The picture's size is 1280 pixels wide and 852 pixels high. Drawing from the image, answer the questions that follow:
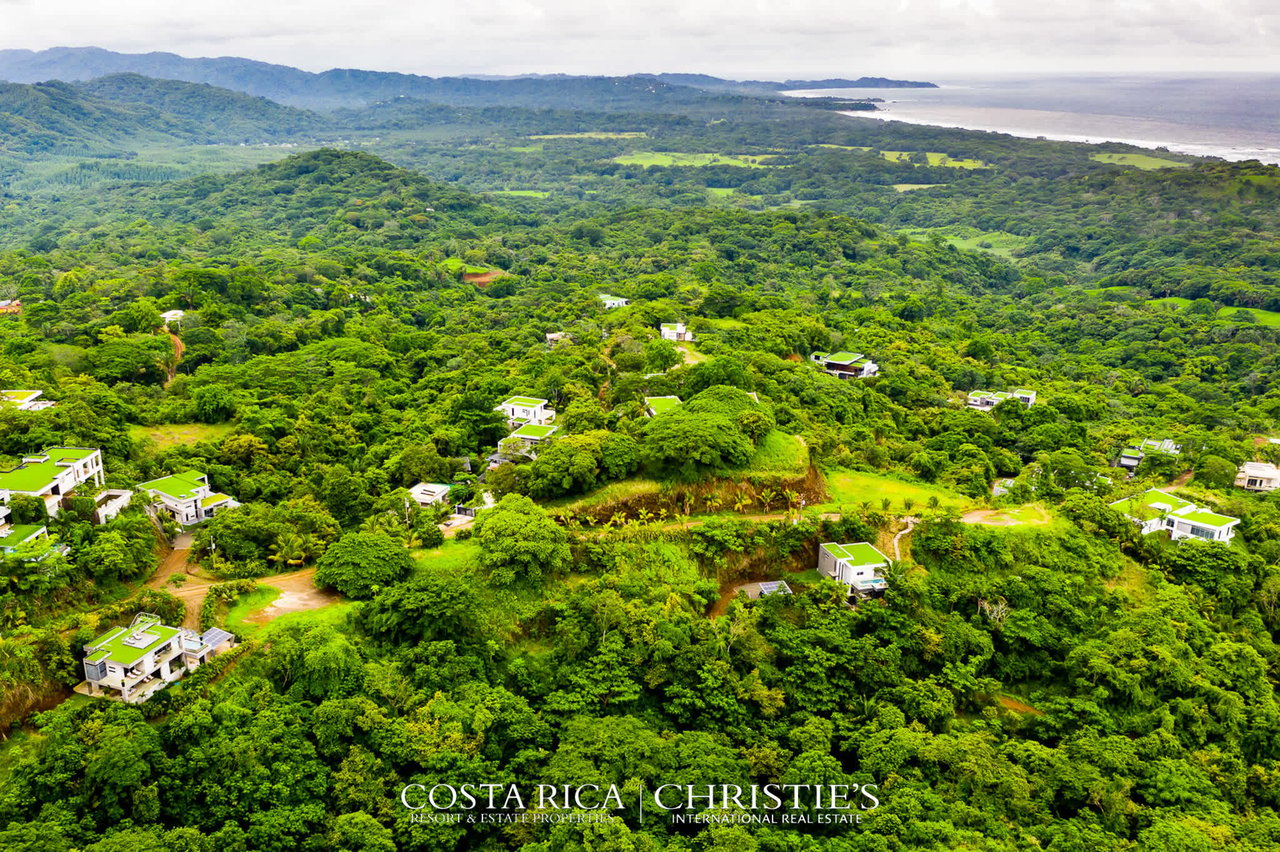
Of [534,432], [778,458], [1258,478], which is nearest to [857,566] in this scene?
[778,458]

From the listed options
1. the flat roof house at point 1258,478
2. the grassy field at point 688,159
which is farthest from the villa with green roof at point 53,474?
the grassy field at point 688,159

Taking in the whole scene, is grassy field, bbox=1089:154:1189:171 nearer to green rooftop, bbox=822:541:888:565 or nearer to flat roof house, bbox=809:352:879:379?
flat roof house, bbox=809:352:879:379

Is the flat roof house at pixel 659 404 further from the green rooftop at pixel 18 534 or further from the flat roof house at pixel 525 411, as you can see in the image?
the green rooftop at pixel 18 534

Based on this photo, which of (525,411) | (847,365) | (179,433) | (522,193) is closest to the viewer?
(179,433)

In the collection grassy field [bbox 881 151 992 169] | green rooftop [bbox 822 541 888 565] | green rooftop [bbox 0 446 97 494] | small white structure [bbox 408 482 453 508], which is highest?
grassy field [bbox 881 151 992 169]

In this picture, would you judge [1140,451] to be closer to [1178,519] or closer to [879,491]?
[1178,519]

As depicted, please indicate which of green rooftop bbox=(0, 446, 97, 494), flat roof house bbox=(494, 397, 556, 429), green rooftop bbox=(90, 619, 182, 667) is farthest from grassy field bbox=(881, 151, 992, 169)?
green rooftop bbox=(90, 619, 182, 667)
